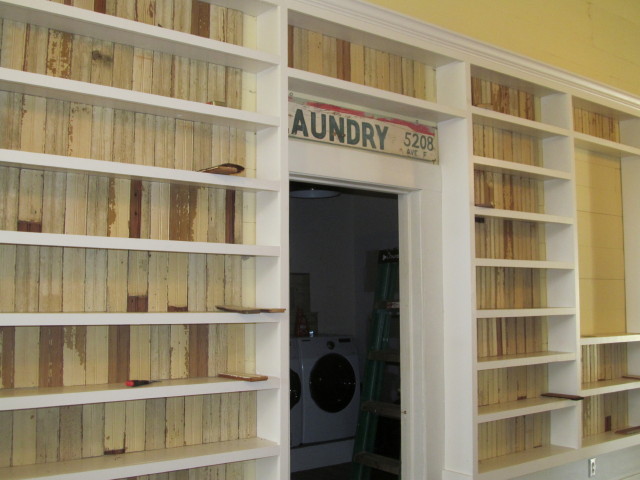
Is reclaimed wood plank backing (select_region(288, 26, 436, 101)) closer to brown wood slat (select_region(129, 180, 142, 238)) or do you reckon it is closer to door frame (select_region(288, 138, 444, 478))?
door frame (select_region(288, 138, 444, 478))

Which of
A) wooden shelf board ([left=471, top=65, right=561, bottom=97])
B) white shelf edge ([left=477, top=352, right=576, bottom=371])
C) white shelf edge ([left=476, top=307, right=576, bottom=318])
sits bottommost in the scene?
white shelf edge ([left=477, top=352, right=576, bottom=371])

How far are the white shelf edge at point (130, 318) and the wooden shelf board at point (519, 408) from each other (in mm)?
1374

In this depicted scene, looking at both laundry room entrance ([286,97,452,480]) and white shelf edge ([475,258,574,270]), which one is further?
white shelf edge ([475,258,574,270])

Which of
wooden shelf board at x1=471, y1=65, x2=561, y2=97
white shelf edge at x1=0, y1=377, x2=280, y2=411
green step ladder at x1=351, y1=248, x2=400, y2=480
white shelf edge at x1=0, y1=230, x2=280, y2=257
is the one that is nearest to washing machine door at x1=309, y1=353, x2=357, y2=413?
green step ladder at x1=351, y1=248, x2=400, y2=480

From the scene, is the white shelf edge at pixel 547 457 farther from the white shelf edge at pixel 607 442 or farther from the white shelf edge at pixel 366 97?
the white shelf edge at pixel 366 97

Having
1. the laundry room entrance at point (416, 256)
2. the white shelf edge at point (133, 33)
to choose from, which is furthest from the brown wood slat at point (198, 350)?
the white shelf edge at point (133, 33)

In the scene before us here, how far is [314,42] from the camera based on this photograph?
306cm

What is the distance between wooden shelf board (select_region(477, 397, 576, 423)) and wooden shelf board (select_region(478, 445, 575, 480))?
0.77ft

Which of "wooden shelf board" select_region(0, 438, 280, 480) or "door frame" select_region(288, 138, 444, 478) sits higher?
"door frame" select_region(288, 138, 444, 478)

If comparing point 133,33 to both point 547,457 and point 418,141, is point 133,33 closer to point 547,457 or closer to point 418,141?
point 418,141

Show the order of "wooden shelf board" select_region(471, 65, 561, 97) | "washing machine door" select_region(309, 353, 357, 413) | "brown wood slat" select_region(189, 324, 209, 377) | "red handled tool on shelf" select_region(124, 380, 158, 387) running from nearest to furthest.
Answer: "red handled tool on shelf" select_region(124, 380, 158, 387) < "brown wood slat" select_region(189, 324, 209, 377) < "wooden shelf board" select_region(471, 65, 561, 97) < "washing machine door" select_region(309, 353, 357, 413)

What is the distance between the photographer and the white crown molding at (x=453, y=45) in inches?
115

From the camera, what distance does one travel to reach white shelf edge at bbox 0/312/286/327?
209cm

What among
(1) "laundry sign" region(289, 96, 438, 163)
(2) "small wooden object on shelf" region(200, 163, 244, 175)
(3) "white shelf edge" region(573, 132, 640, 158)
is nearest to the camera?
(2) "small wooden object on shelf" region(200, 163, 244, 175)
